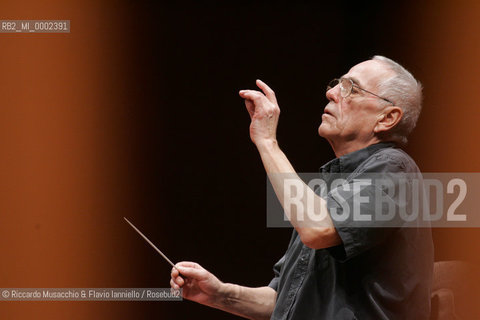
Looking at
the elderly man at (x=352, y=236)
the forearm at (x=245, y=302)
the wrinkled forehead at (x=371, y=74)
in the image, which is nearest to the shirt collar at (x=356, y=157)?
the elderly man at (x=352, y=236)

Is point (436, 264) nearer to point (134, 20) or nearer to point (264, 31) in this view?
point (264, 31)

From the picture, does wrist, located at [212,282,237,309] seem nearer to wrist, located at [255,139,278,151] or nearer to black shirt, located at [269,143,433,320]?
black shirt, located at [269,143,433,320]

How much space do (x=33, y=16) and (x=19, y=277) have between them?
0.91 meters

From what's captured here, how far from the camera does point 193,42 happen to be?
7.48 feet

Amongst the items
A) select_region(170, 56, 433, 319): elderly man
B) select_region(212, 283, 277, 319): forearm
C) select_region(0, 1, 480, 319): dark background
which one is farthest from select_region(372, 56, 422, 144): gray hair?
select_region(212, 283, 277, 319): forearm

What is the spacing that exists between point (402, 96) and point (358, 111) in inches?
4.4

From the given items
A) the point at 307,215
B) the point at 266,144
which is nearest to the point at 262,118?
the point at 266,144

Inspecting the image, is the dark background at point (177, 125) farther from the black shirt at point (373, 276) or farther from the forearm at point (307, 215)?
the forearm at point (307, 215)

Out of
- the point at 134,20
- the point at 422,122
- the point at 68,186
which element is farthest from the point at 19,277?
the point at 422,122

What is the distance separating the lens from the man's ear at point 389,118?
141cm

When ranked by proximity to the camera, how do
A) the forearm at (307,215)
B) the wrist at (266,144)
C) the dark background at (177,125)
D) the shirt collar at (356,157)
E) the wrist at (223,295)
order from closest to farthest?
the forearm at (307,215) < the wrist at (266,144) < the shirt collar at (356,157) < the wrist at (223,295) < the dark background at (177,125)

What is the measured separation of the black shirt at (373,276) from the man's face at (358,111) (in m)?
0.10

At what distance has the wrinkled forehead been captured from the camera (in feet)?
4.71

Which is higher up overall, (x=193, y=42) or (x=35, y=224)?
(x=193, y=42)
